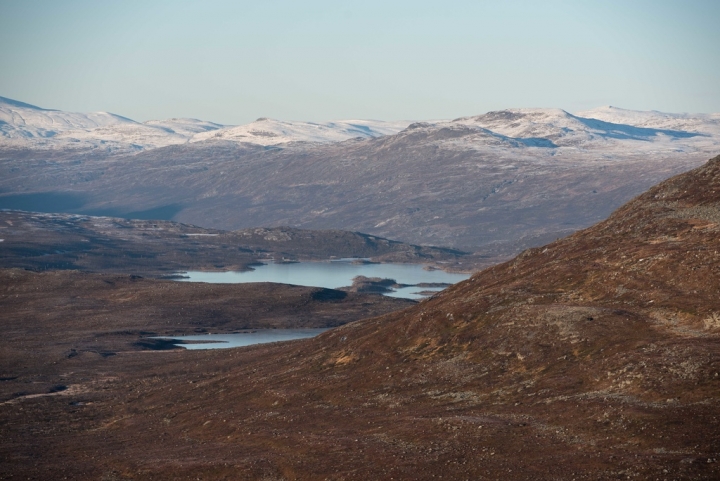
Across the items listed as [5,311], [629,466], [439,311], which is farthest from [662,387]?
[5,311]

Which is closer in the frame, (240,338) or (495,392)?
(495,392)

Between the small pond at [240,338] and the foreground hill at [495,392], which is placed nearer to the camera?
the foreground hill at [495,392]

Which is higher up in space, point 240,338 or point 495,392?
point 495,392

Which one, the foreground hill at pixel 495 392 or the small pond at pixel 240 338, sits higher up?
the foreground hill at pixel 495 392

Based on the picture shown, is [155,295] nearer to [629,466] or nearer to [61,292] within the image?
[61,292]
